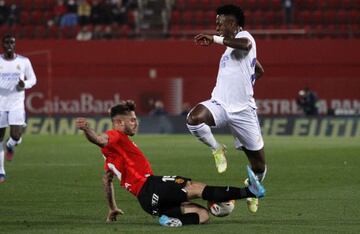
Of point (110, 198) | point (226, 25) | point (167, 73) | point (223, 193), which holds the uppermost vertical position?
point (226, 25)

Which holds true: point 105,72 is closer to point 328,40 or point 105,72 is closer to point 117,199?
point 328,40

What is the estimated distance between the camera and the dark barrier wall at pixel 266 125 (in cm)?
3497

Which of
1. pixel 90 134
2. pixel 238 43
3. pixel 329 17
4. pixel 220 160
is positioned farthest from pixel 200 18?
pixel 90 134

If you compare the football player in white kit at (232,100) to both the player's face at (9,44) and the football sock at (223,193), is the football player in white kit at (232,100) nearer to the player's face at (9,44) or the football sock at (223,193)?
the football sock at (223,193)

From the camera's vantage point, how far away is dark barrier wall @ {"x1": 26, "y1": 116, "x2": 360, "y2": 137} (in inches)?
1377

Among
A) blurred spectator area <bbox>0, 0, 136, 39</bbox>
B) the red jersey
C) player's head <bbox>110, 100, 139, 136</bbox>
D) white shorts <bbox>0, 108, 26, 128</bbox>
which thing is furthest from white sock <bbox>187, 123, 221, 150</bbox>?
blurred spectator area <bbox>0, 0, 136, 39</bbox>

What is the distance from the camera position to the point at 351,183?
16969 millimetres

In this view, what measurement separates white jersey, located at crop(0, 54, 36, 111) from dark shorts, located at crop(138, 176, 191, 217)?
27.2 ft

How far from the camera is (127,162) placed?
1162 cm

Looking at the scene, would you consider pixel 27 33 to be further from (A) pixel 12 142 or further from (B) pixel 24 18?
(A) pixel 12 142

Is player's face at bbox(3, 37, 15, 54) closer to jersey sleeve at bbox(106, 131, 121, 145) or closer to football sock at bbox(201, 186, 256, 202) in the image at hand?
jersey sleeve at bbox(106, 131, 121, 145)

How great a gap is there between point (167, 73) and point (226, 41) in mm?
27991

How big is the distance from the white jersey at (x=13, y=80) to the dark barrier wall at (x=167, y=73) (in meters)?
18.9

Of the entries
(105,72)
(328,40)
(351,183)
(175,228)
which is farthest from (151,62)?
(175,228)
